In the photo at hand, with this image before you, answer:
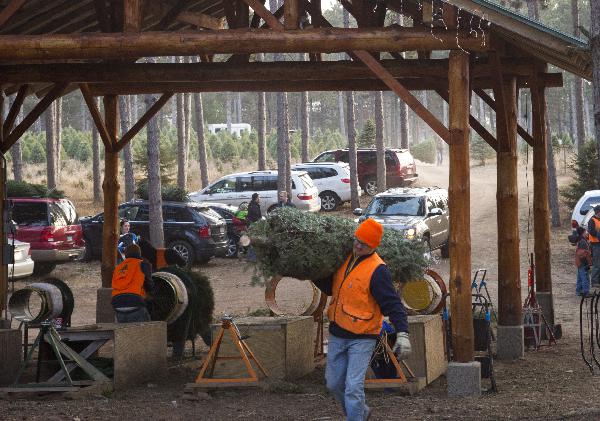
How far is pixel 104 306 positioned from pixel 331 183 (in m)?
23.9

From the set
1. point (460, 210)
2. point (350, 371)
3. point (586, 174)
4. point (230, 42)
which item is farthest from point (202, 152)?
point (350, 371)

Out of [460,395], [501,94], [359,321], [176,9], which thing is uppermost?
[176,9]

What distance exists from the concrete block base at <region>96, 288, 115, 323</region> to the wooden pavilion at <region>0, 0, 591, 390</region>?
316 mm

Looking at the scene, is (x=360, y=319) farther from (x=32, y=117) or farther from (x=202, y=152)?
(x=202, y=152)

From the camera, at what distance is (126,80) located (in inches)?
580

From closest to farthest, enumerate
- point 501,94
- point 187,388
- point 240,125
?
point 187,388 < point 501,94 < point 240,125

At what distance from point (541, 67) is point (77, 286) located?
1369 centimetres

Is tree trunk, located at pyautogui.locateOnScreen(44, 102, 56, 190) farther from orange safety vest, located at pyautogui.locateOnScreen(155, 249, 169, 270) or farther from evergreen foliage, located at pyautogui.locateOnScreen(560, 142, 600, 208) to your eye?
orange safety vest, located at pyautogui.locateOnScreen(155, 249, 169, 270)

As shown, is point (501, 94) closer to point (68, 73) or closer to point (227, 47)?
point (227, 47)

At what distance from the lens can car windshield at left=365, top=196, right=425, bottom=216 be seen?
28359 millimetres

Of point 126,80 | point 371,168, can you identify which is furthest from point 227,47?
point 371,168

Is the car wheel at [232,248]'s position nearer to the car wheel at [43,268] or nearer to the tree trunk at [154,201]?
the tree trunk at [154,201]

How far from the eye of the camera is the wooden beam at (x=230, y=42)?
11.9 metres

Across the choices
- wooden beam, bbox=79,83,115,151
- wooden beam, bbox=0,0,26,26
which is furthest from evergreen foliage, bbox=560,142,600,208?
wooden beam, bbox=0,0,26,26
